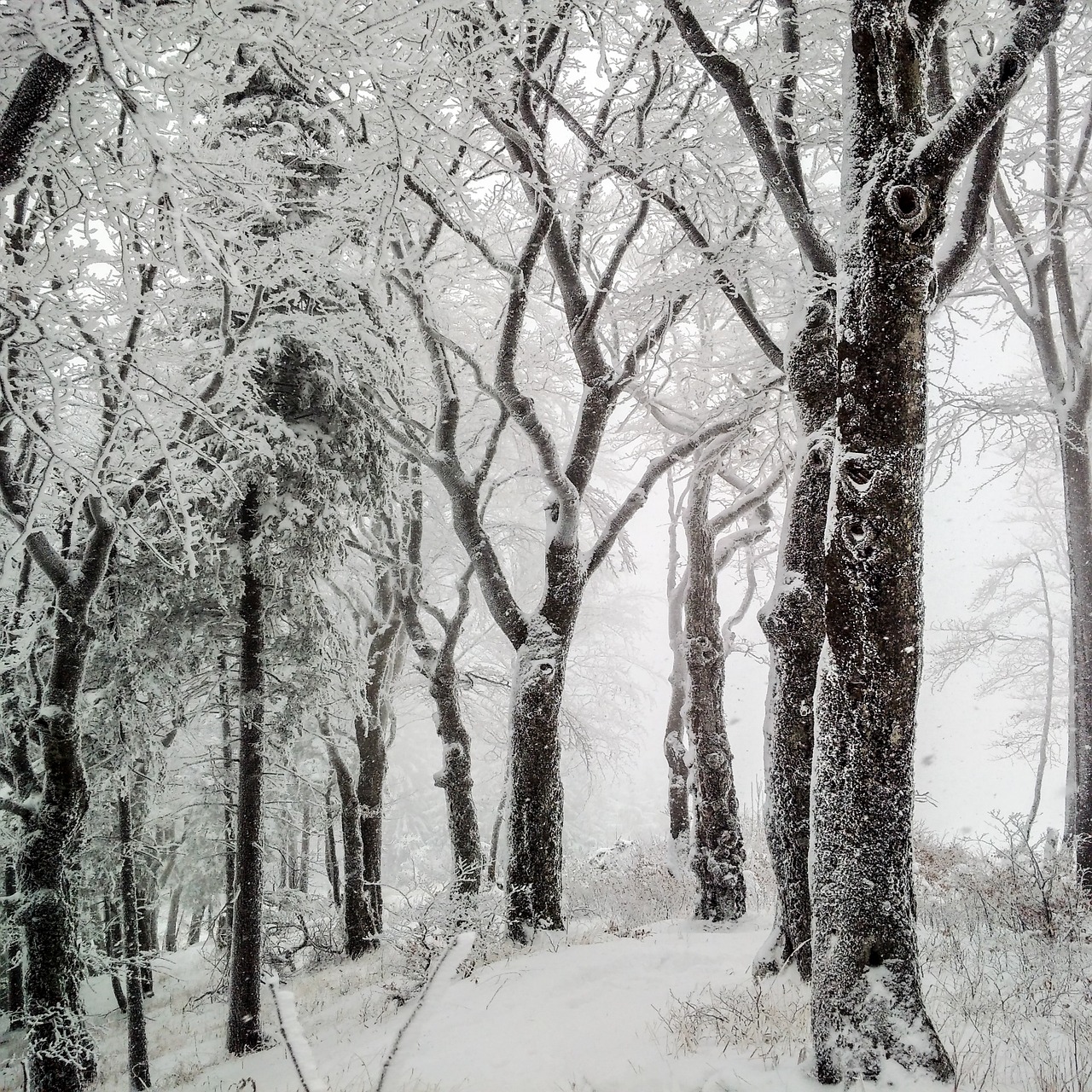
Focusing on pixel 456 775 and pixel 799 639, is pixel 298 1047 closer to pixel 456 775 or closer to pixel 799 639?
pixel 799 639

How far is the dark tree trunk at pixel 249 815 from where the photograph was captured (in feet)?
21.1

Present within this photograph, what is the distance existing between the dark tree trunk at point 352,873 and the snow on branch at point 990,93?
975 cm

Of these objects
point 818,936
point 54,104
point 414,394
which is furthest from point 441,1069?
point 414,394

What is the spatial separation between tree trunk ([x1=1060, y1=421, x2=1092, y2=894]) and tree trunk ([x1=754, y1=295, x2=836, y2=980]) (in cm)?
431

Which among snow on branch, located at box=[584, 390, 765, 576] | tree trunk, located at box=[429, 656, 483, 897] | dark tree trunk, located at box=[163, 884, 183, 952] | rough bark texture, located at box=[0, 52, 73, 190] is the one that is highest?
rough bark texture, located at box=[0, 52, 73, 190]

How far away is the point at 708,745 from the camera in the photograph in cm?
743

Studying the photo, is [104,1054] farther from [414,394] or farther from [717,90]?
[717,90]

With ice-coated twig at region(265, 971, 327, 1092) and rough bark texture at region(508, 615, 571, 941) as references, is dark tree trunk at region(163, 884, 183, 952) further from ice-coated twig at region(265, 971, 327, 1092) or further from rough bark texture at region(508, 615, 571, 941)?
ice-coated twig at region(265, 971, 327, 1092)

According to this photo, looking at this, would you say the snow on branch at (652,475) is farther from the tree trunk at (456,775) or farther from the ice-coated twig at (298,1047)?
the ice-coated twig at (298,1047)

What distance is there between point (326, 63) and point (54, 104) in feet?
3.97

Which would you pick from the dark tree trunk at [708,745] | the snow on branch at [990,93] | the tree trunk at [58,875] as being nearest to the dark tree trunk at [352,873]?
the tree trunk at [58,875]

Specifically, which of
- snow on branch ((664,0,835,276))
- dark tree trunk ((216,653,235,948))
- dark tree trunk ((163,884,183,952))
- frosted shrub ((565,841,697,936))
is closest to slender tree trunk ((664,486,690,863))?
frosted shrub ((565,841,697,936))

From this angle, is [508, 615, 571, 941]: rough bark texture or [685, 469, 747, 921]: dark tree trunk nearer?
[508, 615, 571, 941]: rough bark texture

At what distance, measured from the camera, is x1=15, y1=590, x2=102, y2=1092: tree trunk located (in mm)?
4785
